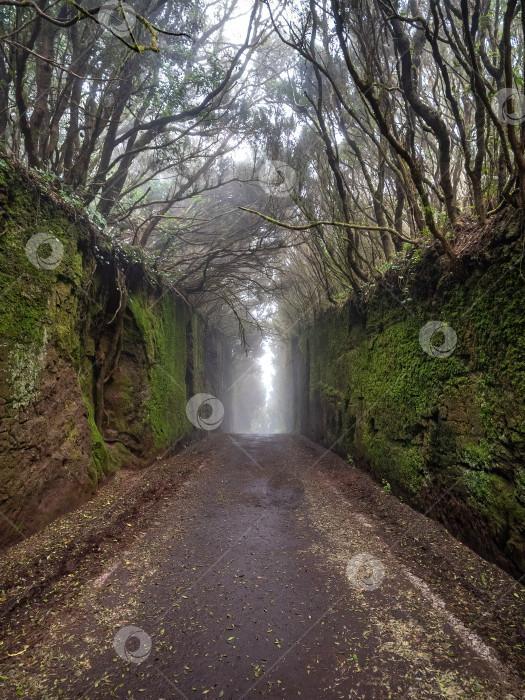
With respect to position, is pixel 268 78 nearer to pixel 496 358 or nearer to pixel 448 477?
pixel 496 358

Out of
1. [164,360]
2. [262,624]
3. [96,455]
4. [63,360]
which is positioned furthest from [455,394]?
[164,360]

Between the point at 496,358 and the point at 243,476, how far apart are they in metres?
4.17

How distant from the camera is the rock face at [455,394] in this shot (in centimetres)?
268

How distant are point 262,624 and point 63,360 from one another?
3.20 meters

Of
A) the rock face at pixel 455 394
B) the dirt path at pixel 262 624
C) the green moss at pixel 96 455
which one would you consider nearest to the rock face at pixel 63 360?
the green moss at pixel 96 455

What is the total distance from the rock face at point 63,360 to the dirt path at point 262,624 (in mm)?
997

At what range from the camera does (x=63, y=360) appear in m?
4.03

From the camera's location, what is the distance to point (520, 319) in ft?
8.62

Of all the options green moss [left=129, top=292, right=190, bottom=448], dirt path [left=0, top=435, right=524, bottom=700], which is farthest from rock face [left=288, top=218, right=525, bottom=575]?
green moss [left=129, top=292, right=190, bottom=448]

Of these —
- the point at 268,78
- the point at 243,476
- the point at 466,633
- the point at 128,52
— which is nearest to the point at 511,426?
the point at 466,633

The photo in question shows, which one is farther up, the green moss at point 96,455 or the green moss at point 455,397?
the green moss at point 455,397

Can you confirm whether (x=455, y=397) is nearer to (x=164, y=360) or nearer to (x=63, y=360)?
(x=63, y=360)

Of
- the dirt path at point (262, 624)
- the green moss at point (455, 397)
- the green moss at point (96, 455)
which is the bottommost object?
the dirt path at point (262, 624)

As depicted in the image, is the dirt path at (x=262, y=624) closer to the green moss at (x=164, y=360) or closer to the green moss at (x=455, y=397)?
the green moss at (x=455, y=397)
